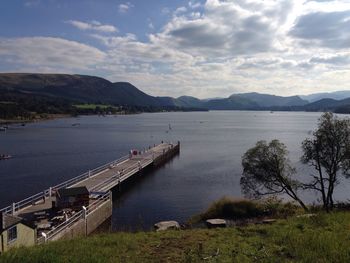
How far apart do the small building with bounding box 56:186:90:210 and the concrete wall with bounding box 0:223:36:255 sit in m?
11.5

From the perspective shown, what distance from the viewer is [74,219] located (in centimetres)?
3105

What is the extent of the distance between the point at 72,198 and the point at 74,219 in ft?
16.4

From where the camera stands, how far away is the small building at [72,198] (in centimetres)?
3553

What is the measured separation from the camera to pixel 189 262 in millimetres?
11398

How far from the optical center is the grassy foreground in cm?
1149

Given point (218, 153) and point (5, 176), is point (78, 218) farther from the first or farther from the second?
point (218, 153)

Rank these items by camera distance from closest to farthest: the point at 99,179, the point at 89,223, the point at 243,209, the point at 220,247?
the point at 220,247
the point at 89,223
the point at 243,209
the point at 99,179

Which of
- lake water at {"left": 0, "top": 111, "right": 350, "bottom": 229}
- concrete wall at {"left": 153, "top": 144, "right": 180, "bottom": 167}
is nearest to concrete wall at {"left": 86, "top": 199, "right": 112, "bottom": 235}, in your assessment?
lake water at {"left": 0, "top": 111, "right": 350, "bottom": 229}

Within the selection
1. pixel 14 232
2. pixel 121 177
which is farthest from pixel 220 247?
pixel 121 177

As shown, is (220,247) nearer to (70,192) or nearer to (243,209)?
(70,192)

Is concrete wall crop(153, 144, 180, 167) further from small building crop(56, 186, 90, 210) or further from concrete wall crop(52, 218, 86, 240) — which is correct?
concrete wall crop(52, 218, 86, 240)

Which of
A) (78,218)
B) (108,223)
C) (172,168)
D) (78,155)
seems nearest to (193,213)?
(108,223)

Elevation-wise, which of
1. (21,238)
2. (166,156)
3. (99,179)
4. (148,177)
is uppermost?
(21,238)

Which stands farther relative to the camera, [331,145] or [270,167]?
[270,167]
